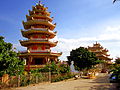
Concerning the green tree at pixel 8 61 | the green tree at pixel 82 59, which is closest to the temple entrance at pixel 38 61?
the green tree at pixel 82 59

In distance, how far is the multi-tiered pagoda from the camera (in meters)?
28.7

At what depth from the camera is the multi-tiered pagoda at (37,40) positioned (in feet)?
94.3

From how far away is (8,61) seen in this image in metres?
15.9

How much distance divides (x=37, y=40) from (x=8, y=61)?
547 inches

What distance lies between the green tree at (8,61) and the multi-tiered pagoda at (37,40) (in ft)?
33.2

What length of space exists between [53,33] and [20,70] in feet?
51.0

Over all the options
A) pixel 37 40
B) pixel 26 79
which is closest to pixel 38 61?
pixel 37 40

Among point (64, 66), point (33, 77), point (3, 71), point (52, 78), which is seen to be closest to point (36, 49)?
point (64, 66)

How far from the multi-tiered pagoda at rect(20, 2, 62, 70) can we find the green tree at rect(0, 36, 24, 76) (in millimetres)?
10124

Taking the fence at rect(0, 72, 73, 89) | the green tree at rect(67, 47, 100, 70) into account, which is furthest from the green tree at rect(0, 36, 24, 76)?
the green tree at rect(67, 47, 100, 70)

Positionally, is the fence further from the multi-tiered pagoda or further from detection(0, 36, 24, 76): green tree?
the multi-tiered pagoda

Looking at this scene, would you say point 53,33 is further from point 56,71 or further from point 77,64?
point 56,71

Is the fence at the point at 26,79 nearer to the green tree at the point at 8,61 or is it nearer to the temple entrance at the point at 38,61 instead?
the green tree at the point at 8,61

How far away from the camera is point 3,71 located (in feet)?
52.7
